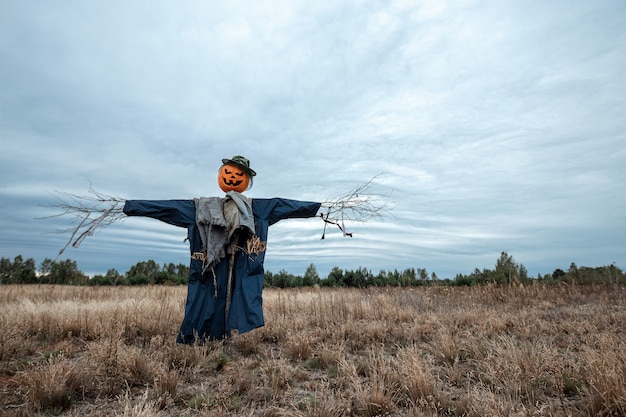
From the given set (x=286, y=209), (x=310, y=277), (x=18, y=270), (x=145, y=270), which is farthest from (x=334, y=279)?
(x=18, y=270)

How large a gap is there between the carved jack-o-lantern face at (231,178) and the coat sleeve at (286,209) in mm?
455

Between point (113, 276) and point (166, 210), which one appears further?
point (113, 276)

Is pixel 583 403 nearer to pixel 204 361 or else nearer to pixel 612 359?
pixel 612 359

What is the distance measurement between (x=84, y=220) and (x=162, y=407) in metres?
2.96

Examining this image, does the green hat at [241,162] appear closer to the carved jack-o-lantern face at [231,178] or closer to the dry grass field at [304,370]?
the carved jack-o-lantern face at [231,178]

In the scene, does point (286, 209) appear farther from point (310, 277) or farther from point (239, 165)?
point (310, 277)

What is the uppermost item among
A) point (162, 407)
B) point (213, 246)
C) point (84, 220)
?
point (84, 220)

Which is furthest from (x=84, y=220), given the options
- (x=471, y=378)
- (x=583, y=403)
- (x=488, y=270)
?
(x=488, y=270)

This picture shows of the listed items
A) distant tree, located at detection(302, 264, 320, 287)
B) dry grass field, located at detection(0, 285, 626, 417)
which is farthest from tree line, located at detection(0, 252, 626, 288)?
dry grass field, located at detection(0, 285, 626, 417)

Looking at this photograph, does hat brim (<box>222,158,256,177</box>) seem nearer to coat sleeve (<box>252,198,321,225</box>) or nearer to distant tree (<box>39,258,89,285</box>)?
coat sleeve (<box>252,198,321,225</box>)

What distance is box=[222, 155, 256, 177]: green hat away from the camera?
19.0ft

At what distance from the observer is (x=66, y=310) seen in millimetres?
7594

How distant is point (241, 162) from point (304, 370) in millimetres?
3453

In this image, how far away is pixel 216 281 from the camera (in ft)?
17.5
